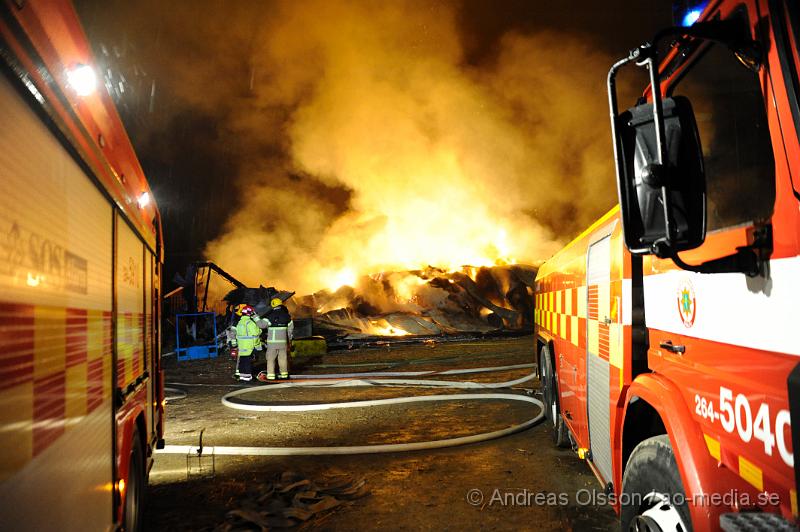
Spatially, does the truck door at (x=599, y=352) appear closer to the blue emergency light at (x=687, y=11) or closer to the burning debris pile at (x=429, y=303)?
the blue emergency light at (x=687, y=11)

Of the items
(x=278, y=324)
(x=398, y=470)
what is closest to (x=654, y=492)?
(x=398, y=470)

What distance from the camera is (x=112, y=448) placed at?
8.16ft

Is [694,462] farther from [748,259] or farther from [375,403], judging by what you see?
[375,403]

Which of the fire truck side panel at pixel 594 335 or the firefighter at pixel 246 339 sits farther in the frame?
the firefighter at pixel 246 339

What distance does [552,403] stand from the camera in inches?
222

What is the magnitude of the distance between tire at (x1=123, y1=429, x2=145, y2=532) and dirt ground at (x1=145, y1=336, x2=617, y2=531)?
45 centimetres

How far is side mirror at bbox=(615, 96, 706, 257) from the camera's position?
145 centimetres

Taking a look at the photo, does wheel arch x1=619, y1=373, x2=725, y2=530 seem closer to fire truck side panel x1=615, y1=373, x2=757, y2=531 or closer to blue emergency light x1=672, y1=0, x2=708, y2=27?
fire truck side panel x1=615, y1=373, x2=757, y2=531

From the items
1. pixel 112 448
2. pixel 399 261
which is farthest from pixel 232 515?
pixel 399 261

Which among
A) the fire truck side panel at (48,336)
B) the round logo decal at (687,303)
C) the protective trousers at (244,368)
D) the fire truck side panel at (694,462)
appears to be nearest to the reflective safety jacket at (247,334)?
the protective trousers at (244,368)

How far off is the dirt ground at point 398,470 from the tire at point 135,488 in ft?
1.48

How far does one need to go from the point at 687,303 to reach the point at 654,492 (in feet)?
2.44

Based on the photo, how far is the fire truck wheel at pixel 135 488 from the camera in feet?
10.0

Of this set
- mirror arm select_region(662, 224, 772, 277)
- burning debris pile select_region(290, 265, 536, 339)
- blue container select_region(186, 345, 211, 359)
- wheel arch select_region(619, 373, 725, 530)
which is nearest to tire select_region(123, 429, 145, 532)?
wheel arch select_region(619, 373, 725, 530)
